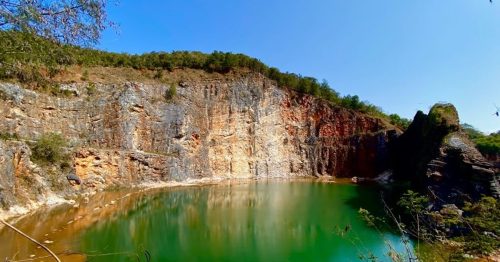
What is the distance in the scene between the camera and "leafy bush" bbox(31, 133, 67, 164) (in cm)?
2524

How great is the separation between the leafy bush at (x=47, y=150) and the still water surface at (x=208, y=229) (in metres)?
4.03

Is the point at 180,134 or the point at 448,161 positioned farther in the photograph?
the point at 180,134

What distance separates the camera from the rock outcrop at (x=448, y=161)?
21672 millimetres

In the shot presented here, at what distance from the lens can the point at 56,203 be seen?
22.8 meters

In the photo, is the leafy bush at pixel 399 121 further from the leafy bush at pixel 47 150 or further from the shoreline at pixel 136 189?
the leafy bush at pixel 47 150

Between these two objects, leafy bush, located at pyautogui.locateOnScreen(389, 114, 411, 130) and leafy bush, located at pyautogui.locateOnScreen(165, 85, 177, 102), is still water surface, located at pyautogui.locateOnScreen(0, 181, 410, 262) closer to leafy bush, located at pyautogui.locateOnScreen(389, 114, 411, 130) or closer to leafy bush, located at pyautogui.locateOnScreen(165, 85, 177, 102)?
leafy bush, located at pyautogui.locateOnScreen(165, 85, 177, 102)

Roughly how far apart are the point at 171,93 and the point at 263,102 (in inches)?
473

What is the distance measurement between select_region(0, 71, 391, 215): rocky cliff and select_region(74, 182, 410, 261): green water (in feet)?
15.7

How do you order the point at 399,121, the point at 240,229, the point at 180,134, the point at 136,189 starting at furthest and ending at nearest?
the point at 399,121 < the point at 180,134 < the point at 136,189 < the point at 240,229

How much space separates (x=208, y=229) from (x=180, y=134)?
20814 millimetres

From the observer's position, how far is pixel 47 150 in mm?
25672

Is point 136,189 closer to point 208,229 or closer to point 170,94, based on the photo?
point 170,94

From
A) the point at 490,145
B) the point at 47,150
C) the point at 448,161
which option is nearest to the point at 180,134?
the point at 47,150

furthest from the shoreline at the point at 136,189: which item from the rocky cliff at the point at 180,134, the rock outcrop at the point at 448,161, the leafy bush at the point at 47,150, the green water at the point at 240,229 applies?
the rock outcrop at the point at 448,161
